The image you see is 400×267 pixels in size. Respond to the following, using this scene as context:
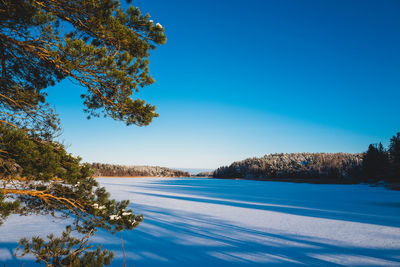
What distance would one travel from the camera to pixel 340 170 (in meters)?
53.9

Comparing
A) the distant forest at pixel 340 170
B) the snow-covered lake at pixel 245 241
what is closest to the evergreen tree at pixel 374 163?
the distant forest at pixel 340 170

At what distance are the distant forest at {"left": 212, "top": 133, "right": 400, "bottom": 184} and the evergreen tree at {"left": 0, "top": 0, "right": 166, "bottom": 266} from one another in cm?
2837

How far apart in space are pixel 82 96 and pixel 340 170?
210ft

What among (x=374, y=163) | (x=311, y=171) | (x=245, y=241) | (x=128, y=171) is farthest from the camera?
(x=128, y=171)

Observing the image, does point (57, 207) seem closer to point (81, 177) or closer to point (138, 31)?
point (81, 177)

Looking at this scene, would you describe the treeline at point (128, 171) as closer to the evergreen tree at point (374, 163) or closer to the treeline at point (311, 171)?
the treeline at point (311, 171)

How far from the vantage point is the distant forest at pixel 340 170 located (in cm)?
2959

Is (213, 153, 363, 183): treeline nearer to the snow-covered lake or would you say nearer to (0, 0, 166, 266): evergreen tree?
the snow-covered lake

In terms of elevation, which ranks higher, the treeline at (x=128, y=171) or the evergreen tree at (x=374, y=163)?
the evergreen tree at (x=374, y=163)

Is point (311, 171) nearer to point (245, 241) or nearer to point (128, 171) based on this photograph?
point (245, 241)

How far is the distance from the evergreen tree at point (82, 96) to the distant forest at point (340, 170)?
28367 mm

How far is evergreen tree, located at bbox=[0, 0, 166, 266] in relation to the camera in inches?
96.3

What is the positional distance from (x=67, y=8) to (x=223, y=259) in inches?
196

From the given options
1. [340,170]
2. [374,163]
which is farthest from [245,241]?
[340,170]
